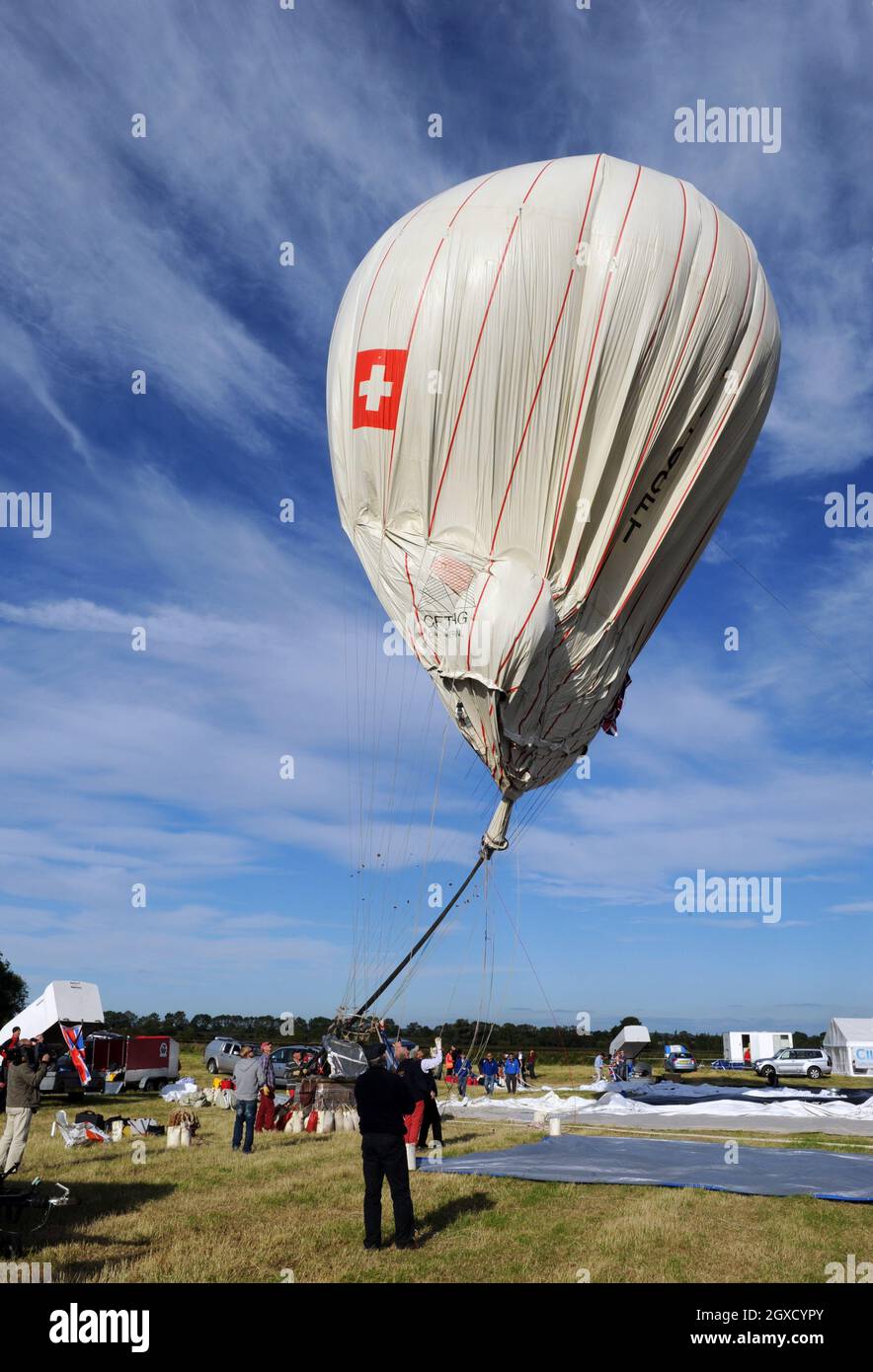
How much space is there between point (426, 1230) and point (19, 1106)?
529 cm

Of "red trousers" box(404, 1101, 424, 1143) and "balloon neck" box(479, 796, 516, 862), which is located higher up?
"balloon neck" box(479, 796, 516, 862)

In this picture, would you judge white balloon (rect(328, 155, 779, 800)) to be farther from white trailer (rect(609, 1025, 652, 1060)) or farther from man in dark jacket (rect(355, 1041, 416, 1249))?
white trailer (rect(609, 1025, 652, 1060))

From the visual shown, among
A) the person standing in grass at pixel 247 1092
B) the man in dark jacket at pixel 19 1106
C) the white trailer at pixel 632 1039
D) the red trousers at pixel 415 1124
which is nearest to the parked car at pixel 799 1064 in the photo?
the white trailer at pixel 632 1039

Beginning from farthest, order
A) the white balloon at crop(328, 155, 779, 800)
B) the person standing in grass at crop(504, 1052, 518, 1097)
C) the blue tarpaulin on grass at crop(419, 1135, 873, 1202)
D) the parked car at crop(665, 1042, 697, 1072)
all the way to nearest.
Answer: the parked car at crop(665, 1042, 697, 1072) → the person standing in grass at crop(504, 1052, 518, 1097) → the white balloon at crop(328, 155, 779, 800) → the blue tarpaulin on grass at crop(419, 1135, 873, 1202)

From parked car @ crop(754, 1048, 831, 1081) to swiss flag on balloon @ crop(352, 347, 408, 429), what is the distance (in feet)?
120

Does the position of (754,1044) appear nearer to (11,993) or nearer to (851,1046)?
(851,1046)

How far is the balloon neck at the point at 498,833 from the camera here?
15.7m

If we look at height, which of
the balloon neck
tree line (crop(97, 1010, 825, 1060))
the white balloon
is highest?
the white balloon

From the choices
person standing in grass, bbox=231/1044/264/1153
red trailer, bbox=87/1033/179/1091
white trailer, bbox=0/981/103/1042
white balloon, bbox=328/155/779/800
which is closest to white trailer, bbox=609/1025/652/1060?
red trailer, bbox=87/1033/179/1091

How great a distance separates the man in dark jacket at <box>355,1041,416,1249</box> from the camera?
791 cm

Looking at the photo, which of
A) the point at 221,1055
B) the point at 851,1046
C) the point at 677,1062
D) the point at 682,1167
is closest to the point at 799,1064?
the point at 851,1046
